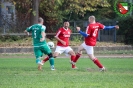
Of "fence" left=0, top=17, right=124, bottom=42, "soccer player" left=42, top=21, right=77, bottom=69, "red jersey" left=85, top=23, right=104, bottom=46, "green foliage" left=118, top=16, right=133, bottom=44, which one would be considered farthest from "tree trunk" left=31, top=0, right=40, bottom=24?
"red jersey" left=85, top=23, right=104, bottom=46

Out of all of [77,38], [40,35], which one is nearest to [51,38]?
[77,38]

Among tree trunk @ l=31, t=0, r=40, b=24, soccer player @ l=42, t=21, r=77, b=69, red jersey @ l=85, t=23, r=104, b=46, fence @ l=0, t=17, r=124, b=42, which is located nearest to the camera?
red jersey @ l=85, t=23, r=104, b=46

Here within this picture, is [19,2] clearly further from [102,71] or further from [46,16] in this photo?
[102,71]

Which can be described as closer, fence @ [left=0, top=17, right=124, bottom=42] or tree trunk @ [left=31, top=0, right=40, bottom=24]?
tree trunk @ [left=31, top=0, right=40, bottom=24]

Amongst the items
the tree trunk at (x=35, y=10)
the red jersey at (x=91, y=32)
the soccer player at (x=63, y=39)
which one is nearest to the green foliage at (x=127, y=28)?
the tree trunk at (x=35, y=10)

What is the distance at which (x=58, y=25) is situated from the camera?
42.9 meters

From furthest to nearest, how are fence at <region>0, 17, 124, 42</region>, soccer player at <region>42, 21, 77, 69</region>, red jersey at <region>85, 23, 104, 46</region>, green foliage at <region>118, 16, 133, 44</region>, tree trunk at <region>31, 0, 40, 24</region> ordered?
green foliage at <region>118, 16, 133, 44</region>, fence at <region>0, 17, 124, 42</region>, tree trunk at <region>31, 0, 40, 24</region>, soccer player at <region>42, 21, 77, 69</region>, red jersey at <region>85, 23, 104, 46</region>

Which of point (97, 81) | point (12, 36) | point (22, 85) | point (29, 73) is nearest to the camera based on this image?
point (22, 85)

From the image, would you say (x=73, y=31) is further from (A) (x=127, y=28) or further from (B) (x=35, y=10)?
(B) (x=35, y=10)

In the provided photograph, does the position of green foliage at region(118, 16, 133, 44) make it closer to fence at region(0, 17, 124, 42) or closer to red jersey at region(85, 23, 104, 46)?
fence at region(0, 17, 124, 42)

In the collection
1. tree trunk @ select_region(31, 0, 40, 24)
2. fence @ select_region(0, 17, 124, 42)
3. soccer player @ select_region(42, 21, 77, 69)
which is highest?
soccer player @ select_region(42, 21, 77, 69)

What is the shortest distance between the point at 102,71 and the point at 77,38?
20.4 m

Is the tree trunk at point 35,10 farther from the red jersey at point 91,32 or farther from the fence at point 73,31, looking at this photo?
the red jersey at point 91,32

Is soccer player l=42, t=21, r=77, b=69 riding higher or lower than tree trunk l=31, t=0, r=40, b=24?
higher
